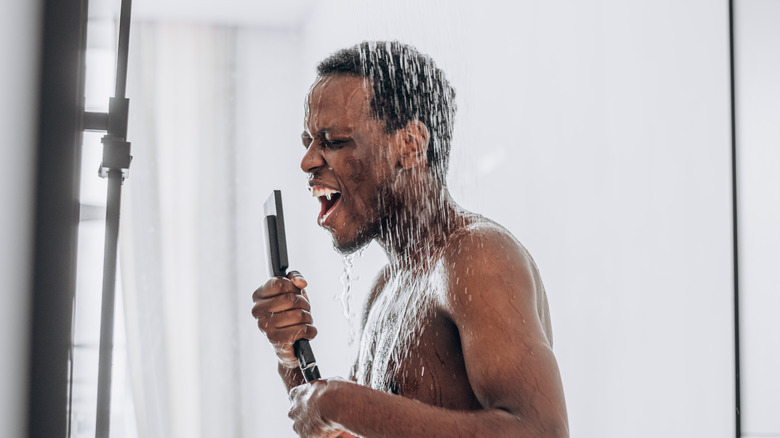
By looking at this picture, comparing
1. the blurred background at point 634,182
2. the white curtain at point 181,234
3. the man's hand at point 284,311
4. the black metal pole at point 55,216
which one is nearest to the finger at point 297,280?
the man's hand at point 284,311

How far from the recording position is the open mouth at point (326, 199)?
911 mm

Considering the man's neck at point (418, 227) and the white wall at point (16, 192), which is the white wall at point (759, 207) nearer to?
the man's neck at point (418, 227)

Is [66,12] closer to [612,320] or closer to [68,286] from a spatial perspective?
[68,286]

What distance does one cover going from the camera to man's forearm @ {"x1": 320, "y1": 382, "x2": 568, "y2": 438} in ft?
2.19

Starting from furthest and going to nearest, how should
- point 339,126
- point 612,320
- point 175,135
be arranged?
point 175,135, point 612,320, point 339,126

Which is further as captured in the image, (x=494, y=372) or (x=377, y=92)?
(x=377, y=92)

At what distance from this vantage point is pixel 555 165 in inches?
69.2

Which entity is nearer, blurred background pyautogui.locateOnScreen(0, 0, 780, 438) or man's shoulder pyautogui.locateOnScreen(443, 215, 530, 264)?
man's shoulder pyautogui.locateOnScreen(443, 215, 530, 264)

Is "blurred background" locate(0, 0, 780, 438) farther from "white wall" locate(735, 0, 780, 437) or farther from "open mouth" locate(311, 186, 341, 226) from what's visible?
"open mouth" locate(311, 186, 341, 226)

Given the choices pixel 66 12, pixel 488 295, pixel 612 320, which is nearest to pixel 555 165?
pixel 612 320

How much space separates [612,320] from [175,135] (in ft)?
5.68

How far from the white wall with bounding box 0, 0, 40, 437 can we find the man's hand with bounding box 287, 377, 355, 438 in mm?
235

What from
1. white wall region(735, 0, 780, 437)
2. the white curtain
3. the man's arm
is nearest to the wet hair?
the man's arm

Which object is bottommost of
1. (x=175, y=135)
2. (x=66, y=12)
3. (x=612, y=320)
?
(x=612, y=320)
